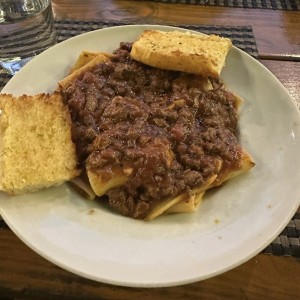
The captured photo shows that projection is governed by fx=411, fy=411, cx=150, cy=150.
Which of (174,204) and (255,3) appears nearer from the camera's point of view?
(174,204)

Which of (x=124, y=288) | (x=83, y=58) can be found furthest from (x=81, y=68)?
(x=124, y=288)

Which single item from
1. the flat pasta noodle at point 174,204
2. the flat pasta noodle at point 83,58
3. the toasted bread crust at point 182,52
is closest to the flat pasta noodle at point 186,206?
the flat pasta noodle at point 174,204

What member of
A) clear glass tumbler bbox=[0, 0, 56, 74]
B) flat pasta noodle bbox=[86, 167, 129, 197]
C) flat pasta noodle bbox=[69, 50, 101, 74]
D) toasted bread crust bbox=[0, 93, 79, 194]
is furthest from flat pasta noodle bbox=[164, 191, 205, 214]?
clear glass tumbler bbox=[0, 0, 56, 74]

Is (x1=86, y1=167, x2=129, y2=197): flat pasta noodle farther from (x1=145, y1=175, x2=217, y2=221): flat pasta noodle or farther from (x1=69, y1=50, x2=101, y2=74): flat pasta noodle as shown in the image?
(x1=69, y1=50, x2=101, y2=74): flat pasta noodle

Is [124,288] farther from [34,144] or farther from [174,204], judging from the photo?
[34,144]

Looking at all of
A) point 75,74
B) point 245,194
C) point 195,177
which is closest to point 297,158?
point 245,194

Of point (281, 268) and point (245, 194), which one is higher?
point (245, 194)

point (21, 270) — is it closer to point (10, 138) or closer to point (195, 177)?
point (10, 138)
